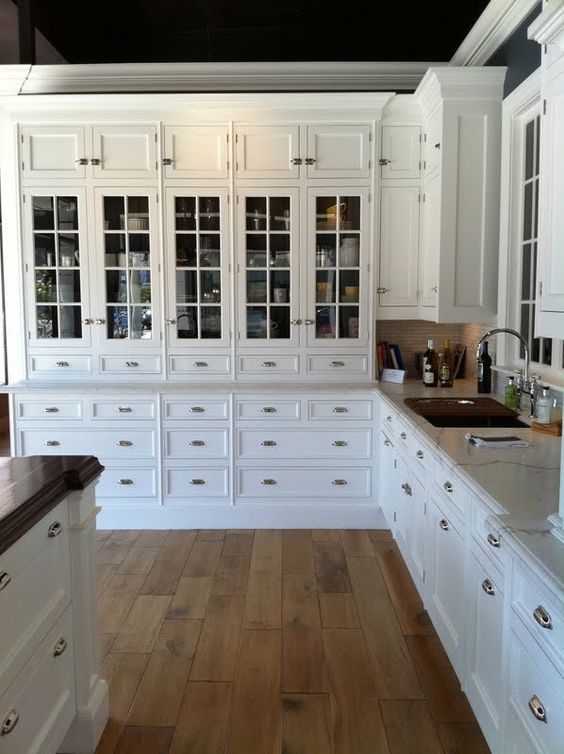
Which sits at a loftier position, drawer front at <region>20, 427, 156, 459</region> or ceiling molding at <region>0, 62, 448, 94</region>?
ceiling molding at <region>0, 62, 448, 94</region>

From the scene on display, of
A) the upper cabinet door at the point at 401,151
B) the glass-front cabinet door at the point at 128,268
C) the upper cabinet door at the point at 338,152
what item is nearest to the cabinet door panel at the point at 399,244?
the upper cabinet door at the point at 401,151

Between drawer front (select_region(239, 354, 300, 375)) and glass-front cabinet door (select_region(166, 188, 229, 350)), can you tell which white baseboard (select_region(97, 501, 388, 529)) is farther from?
glass-front cabinet door (select_region(166, 188, 229, 350))

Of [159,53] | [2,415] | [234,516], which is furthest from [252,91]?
[2,415]

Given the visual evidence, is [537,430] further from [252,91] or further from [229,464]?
[252,91]

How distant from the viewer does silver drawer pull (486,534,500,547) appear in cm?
172

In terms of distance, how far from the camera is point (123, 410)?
3.95 meters

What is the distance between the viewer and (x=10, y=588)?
1.51 meters

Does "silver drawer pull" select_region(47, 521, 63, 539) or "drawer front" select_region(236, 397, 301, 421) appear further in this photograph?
"drawer front" select_region(236, 397, 301, 421)

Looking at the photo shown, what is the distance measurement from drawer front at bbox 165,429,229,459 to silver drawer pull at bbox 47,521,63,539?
2.12 metres

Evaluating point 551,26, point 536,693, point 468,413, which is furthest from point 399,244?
point 536,693

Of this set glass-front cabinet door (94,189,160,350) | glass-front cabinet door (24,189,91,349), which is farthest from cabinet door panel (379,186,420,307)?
glass-front cabinet door (24,189,91,349)

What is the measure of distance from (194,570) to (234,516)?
0.65 metres

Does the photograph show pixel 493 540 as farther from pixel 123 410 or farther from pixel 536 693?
pixel 123 410

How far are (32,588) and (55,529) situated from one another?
194mm
